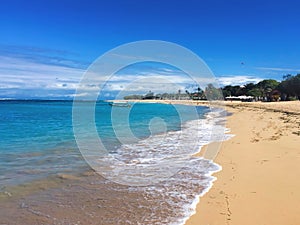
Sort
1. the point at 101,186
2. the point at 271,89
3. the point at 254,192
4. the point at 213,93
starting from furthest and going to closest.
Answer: the point at 213,93 → the point at 271,89 → the point at 101,186 → the point at 254,192

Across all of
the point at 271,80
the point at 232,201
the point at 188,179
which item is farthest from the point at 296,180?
the point at 271,80

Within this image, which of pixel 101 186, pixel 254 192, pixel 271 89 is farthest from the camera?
pixel 271 89

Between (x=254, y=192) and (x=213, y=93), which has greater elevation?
(x=213, y=93)

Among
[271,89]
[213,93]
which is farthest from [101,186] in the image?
[213,93]

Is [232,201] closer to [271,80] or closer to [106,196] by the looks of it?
[106,196]

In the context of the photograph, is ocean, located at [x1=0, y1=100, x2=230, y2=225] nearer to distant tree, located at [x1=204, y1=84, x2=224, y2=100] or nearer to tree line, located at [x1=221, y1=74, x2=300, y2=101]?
tree line, located at [x1=221, y1=74, x2=300, y2=101]

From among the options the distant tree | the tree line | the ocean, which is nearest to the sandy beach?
the ocean

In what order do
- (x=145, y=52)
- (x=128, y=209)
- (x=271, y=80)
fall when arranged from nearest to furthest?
(x=128, y=209), (x=145, y=52), (x=271, y=80)

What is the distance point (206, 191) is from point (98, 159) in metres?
5.35

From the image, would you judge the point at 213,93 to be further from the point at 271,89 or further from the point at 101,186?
the point at 101,186

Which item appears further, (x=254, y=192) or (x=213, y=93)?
(x=213, y=93)

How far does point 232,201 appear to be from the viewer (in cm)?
592

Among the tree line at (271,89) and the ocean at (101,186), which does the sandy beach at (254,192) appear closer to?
the ocean at (101,186)

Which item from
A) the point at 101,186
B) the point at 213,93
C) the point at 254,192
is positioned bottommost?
the point at 101,186
